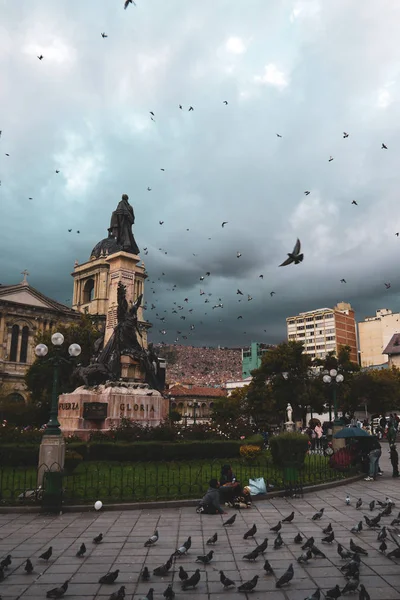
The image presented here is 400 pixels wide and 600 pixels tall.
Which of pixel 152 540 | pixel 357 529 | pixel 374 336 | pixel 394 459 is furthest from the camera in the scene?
pixel 374 336

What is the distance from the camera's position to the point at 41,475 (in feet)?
36.8

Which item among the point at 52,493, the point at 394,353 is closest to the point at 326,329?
the point at 394,353

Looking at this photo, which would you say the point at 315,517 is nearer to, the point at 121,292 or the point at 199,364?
the point at 121,292

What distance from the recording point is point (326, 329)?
114 meters

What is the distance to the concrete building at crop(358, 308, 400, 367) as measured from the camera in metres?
92.9

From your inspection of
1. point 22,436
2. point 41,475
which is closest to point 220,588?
point 41,475

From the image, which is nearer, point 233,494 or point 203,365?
point 233,494

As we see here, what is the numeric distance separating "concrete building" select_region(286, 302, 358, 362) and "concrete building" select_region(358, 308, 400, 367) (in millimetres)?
11815

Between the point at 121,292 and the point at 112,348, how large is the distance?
8.22 ft

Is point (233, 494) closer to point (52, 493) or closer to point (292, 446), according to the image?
point (292, 446)

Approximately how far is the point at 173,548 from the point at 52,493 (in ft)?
12.2

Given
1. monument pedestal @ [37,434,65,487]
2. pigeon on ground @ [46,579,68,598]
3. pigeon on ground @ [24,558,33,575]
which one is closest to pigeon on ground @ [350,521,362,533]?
pigeon on ground @ [46,579,68,598]

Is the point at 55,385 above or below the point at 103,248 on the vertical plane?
below

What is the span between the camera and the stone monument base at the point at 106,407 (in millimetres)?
19047
